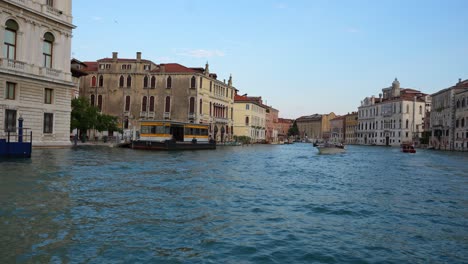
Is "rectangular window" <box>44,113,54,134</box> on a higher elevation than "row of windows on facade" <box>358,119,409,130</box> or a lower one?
lower

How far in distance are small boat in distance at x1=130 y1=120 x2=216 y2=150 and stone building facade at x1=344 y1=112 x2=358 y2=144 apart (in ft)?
275

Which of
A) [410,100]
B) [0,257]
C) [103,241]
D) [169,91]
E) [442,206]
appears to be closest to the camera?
[0,257]

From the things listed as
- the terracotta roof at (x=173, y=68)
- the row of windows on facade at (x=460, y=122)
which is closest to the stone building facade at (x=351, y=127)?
the row of windows on facade at (x=460, y=122)

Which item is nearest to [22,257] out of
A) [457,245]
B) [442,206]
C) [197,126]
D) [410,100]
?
[457,245]

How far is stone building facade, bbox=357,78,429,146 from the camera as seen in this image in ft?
293

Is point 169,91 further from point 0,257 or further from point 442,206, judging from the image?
point 0,257

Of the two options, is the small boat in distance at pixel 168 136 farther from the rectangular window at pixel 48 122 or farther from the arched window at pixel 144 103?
the arched window at pixel 144 103

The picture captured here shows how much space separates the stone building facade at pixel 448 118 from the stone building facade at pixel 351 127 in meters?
44.5

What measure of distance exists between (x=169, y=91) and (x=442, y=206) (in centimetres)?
4448

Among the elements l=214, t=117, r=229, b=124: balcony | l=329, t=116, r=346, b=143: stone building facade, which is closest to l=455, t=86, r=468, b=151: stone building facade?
l=214, t=117, r=229, b=124: balcony

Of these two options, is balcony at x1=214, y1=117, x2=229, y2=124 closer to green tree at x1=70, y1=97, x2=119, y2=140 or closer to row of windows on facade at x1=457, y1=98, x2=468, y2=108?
green tree at x1=70, y1=97, x2=119, y2=140

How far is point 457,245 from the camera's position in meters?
6.68

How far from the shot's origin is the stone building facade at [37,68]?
22969 mm

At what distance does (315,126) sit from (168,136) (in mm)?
126475
